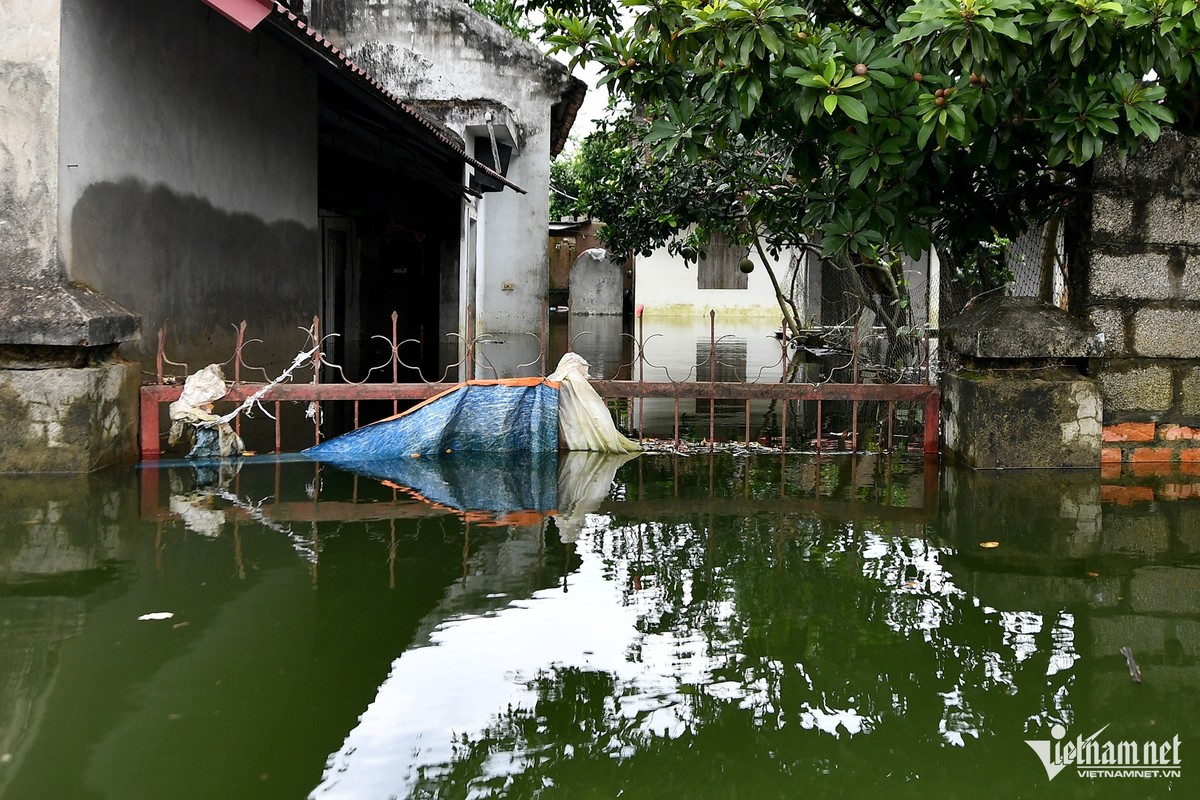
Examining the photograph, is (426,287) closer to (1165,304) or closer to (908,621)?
(1165,304)

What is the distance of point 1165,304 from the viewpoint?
6.73m

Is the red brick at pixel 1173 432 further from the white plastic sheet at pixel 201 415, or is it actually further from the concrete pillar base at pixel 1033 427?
the white plastic sheet at pixel 201 415

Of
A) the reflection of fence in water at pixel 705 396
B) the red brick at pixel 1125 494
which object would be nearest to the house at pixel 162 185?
the reflection of fence in water at pixel 705 396

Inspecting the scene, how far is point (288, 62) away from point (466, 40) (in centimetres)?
782

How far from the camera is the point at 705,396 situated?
7465 mm

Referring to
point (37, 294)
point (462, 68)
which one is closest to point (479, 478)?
point (37, 294)

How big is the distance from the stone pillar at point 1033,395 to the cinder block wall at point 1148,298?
0.19 metres

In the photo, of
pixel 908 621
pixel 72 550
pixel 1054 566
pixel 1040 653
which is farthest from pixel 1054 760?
pixel 72 550

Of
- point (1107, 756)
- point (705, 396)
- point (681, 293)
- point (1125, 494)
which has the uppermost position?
point (681, 293)

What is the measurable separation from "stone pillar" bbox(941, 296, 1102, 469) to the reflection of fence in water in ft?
2.02

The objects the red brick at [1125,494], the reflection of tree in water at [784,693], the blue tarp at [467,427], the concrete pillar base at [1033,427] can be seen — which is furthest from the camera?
the blue tarp at [467,427]

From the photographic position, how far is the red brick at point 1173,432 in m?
6.91

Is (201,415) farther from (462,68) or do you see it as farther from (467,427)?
(462,68)

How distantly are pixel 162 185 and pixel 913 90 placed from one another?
5080mm
